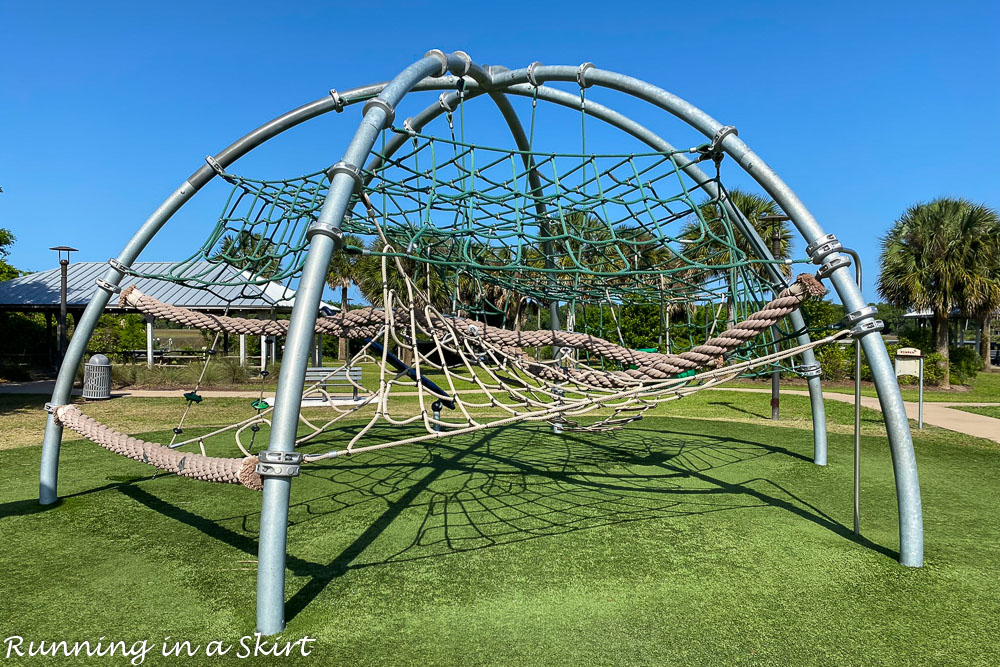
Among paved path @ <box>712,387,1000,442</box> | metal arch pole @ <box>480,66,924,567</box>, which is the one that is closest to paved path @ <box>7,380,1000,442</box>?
paved path @ <box>712,387,1000,442</box>

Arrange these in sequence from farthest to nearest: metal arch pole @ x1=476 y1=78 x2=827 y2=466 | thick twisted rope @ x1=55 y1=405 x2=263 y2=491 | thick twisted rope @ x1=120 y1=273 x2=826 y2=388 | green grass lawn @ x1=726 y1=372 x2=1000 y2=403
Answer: green grass lawn @ x1=726 y1=372 x2=1000 y2=403 → metal arch pole @ x1=476 y1=78 x2=827 y2=466 → thick twisted rope @ x1=120 y1=273 x2=826 y2=388 → thick twisted rope @ x1=55 y1=405 x2=263 y2=491

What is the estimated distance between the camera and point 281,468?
9.75 ft

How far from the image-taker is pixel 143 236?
5.00 m

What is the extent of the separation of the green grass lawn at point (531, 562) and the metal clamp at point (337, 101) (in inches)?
134

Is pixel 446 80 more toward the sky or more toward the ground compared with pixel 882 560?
more toward the sky

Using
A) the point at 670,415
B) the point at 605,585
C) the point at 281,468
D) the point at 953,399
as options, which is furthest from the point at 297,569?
the point at 953,399

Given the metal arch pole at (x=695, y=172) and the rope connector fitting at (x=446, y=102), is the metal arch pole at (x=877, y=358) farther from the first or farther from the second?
the rope connector fitting at (x=446, y=102)

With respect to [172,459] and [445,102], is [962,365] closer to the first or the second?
[445,102]

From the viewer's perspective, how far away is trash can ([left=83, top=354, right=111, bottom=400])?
491 inches

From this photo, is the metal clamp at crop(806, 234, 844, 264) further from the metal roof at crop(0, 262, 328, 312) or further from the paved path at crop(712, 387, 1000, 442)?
the metal roof at crop(0, 262, 328, 312)

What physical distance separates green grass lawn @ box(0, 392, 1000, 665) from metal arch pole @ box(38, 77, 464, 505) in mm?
460

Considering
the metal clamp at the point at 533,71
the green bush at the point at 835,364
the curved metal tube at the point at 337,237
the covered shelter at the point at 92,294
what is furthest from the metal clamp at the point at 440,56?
the green bush at the point at 835,364

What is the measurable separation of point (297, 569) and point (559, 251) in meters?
5.34

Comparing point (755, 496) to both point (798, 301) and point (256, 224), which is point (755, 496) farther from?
point (256, 224)
